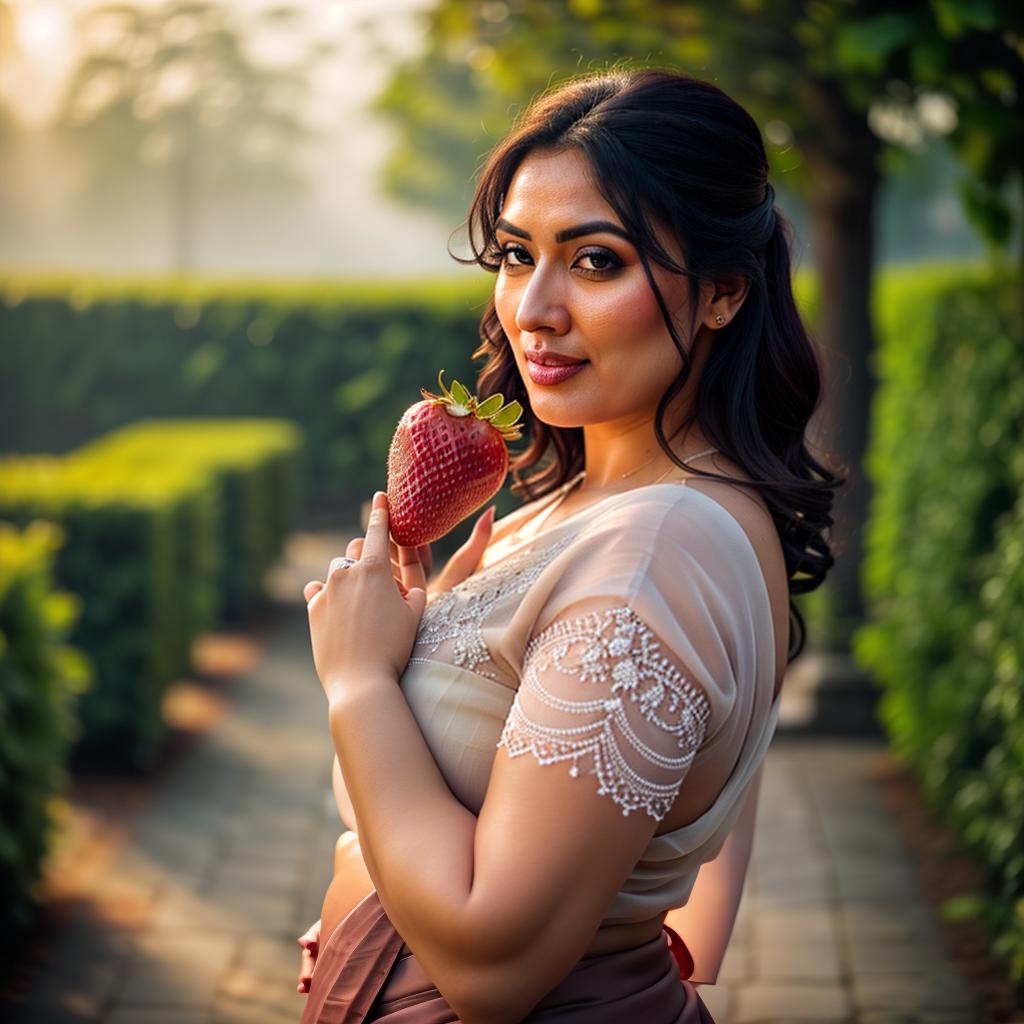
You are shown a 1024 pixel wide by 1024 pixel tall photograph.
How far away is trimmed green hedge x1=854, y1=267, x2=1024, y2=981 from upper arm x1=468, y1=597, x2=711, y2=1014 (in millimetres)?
2583

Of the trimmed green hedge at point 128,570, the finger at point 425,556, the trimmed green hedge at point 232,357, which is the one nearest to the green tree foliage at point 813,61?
the finger at point 425,556

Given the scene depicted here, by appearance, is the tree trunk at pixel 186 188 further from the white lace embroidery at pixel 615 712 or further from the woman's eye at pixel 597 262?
the white lace embroidery at pixel 615 712

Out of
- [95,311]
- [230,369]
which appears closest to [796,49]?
[230,369]

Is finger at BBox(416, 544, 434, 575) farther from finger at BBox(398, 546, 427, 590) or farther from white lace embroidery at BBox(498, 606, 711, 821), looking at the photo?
white lace embroidery at BBox(498, 606, 711, 821)

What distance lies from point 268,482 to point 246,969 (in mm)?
6814

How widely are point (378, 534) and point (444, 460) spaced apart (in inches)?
5.2

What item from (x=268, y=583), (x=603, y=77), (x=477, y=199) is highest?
(x=603, y=77)

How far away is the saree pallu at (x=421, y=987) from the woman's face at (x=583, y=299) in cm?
70

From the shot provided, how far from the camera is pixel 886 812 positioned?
5656mm

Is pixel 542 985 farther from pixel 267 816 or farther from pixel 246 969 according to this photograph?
pixel 267 816

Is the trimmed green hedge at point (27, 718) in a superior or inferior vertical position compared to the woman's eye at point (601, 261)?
inferior

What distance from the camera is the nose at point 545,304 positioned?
5.52ft

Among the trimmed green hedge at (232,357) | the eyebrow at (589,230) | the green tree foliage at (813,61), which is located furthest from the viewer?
the trimmed green hedge at (232,357)

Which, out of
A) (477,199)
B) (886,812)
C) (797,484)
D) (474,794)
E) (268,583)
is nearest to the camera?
(474,794)
